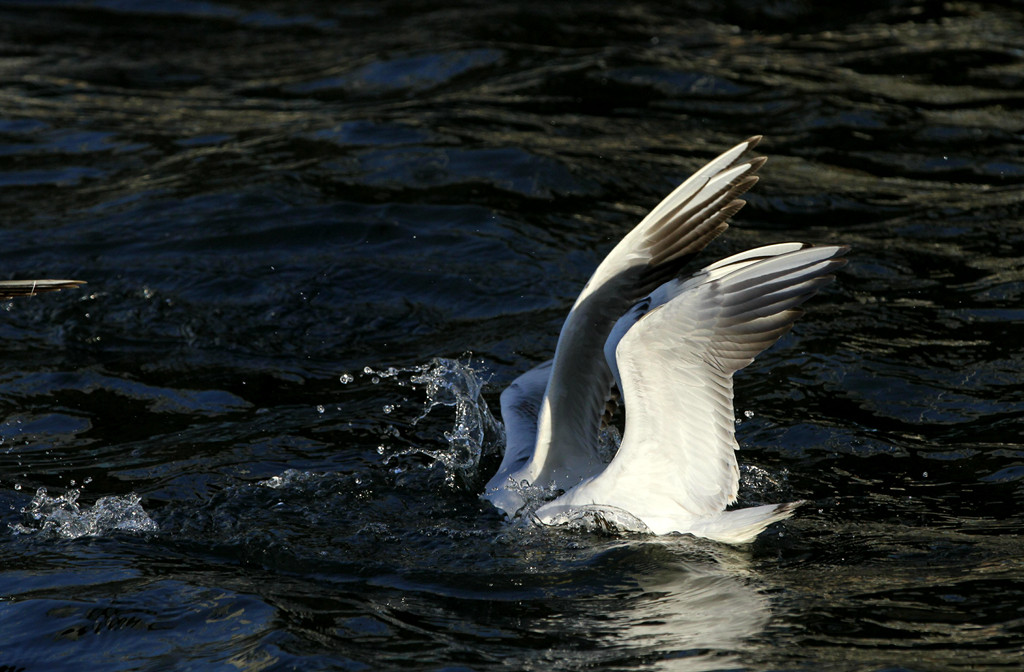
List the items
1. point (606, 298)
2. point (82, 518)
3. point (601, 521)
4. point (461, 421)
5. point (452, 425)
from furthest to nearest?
1. point (452, 425)
2. point (461, 421)
3. point (606, 298)
4. point (82, 518)
5. point (601, 521)

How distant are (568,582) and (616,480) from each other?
47 centimetres

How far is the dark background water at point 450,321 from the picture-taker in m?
4.26

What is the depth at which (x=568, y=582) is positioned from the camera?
14.8 feet

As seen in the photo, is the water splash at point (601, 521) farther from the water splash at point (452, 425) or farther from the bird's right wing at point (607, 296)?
the water splash at point (452, 425)

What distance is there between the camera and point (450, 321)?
722cm

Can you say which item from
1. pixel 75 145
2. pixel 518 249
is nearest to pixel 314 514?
pixel 518 249

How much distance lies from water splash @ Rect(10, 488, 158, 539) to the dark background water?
0.02 m

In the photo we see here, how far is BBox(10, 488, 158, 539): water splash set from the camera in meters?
4.98

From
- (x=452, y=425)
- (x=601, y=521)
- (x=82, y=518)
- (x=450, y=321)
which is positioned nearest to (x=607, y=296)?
(x=601, y=521)

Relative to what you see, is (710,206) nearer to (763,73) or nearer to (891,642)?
(891,642)

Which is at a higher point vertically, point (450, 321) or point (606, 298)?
point (606, 298)

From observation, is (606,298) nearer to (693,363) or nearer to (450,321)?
(693,363)

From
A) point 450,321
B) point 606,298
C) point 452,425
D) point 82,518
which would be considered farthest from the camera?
point 450,321

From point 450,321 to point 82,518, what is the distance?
2.68m
